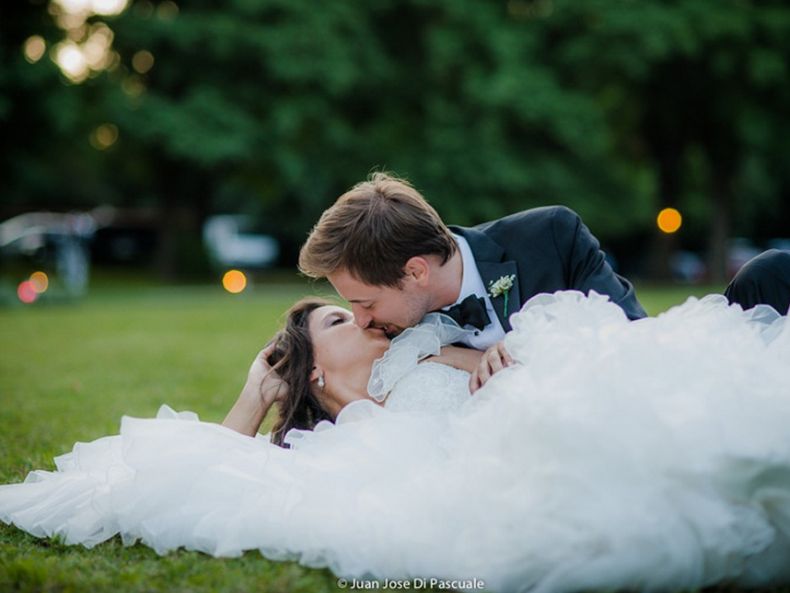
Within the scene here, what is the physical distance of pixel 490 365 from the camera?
3.78m

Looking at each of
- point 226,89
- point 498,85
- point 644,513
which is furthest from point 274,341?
point 226,89

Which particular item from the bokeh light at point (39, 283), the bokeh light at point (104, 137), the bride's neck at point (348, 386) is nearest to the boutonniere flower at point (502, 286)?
the bride's neck at point (348, 386)

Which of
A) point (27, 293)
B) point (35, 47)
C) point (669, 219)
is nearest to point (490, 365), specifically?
point (27, 293)

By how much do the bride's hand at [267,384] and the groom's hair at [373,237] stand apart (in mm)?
566

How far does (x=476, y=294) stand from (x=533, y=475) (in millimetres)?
1582

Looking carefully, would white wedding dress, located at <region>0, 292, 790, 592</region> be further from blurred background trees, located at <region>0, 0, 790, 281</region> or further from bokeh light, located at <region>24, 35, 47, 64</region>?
bokeh light, located at <region>24, 35, 47, 64</region>

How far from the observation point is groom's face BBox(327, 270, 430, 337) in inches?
163

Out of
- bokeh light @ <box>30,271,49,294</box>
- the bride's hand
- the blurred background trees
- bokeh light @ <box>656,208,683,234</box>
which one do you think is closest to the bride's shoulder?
the bride's hand

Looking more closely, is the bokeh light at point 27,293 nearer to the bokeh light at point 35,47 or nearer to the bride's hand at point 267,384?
the bokeh light at point 35,47

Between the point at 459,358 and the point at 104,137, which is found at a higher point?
the point at 104,137

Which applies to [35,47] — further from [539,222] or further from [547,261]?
[547,261]

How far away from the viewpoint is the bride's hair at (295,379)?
4449 millimetres

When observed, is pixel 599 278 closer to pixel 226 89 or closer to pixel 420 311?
pixel 420 311

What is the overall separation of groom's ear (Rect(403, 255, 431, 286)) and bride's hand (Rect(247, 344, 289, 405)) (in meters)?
0.85
